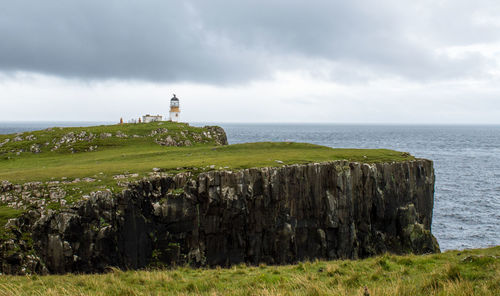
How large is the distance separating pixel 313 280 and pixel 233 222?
13982 millimetres

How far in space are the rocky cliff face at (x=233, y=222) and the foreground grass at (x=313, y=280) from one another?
5.16 metres

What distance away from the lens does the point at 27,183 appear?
80.1 ft

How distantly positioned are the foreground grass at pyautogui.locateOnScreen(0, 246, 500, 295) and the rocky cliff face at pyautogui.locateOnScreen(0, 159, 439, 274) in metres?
5.16

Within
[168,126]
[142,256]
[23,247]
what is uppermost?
[168,126]

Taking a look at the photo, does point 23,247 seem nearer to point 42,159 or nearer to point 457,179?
point 42,159

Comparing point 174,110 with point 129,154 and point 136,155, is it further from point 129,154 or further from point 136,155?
point 136,155

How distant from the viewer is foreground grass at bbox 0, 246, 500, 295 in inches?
419

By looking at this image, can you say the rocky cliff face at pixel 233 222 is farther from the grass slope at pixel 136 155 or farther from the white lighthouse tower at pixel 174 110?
the white lighthouse tower at pixel 174 110

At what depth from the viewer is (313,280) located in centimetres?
1358

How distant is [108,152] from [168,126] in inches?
611

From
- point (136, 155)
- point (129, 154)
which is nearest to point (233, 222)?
point (136, 155)

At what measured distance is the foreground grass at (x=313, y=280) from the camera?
419 inches

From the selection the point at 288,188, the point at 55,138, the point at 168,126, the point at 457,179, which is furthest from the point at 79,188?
the point at 457,179

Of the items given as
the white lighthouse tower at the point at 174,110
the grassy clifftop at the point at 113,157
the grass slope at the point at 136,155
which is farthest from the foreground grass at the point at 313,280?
the white lighthouse tower at the point at 174,110
